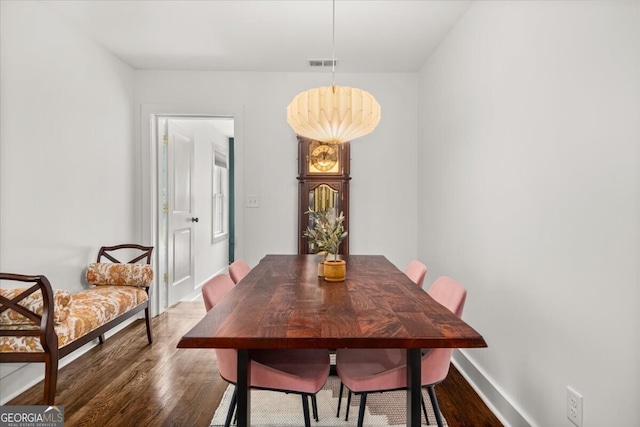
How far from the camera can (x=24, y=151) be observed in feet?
7.30

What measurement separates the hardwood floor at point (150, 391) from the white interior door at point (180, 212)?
1.09m

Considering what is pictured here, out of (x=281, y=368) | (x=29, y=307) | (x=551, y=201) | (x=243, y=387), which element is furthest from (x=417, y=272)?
(x=29, y=307)

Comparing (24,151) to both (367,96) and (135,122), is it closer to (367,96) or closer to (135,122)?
(135,122)

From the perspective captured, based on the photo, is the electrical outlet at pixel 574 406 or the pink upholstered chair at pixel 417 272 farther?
the pink upholstered chair at pixel 417 272

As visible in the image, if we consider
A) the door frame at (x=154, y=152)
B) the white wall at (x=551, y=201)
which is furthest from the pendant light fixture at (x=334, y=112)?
the door frame at (x=154, y=152)

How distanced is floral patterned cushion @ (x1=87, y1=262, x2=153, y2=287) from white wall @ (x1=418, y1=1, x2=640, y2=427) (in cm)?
251

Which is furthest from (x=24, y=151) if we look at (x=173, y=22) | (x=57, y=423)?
(x=57, y=423)

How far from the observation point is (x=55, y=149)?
2482mm

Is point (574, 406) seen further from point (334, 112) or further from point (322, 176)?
point (322, 176)

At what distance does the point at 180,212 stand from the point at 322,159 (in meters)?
1.81

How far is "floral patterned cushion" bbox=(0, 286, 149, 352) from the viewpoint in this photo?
5.89 ft

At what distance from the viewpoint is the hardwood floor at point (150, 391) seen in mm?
1883

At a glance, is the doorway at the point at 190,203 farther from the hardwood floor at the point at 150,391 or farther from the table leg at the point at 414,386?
the table leg at the point at 414,386

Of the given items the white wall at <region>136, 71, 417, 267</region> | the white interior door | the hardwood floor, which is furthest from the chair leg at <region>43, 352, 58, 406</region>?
the white interior door
